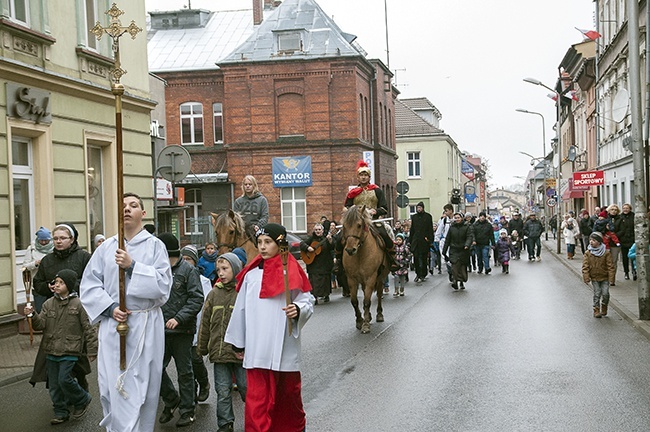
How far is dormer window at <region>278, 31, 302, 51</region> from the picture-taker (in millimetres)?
47031

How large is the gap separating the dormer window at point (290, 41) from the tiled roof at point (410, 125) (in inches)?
1120

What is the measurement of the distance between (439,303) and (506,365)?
785 centimetres

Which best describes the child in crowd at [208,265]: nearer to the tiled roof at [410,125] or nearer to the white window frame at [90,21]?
the white window frame at [90,21]

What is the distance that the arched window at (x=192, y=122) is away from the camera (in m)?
49.1

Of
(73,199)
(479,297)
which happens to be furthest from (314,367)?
(479,297)

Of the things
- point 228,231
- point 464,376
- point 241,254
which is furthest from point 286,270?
point 228,231

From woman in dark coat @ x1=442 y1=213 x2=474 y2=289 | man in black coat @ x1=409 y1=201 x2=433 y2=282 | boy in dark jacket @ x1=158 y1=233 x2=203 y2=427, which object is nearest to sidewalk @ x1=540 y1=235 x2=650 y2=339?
woman in dark coat @ x1=442 y1=213 x2=474 y2=289

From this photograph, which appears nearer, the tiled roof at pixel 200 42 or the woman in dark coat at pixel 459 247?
the woman in dark coat at pixel 459 247

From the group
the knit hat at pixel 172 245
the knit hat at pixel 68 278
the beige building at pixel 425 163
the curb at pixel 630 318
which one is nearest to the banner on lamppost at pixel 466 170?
the beige building at pixel 425 163

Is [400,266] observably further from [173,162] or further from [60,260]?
[60,260]

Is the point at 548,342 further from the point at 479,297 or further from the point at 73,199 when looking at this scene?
the point at 73,199

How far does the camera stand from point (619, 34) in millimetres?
33562

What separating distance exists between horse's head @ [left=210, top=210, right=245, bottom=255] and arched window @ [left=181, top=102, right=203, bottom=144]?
38.4 metres

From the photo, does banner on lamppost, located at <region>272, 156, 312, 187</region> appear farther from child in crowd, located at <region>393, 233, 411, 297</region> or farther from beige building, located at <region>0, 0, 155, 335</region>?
beige building, located at <region>0, 0, 155, 335</region>
